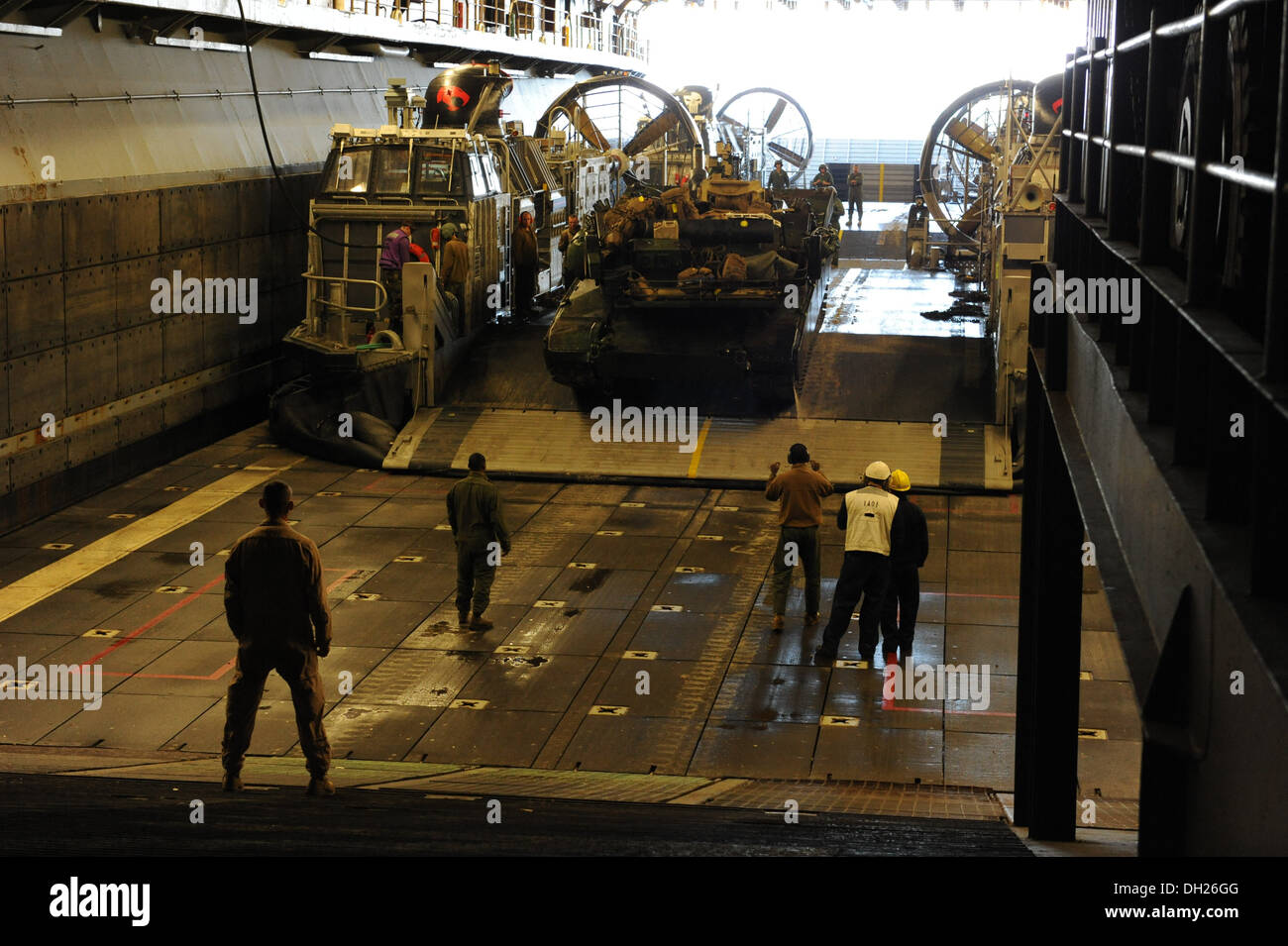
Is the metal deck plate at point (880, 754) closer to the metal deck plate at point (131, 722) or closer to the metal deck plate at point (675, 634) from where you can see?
the metal deck plate at point (675, 634)

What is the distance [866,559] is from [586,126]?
1948cm

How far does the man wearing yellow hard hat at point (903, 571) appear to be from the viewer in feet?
32.7

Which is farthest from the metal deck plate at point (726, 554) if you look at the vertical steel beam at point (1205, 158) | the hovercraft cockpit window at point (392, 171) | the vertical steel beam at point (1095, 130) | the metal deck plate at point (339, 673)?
the vertical steel beam at point (1205, 158)

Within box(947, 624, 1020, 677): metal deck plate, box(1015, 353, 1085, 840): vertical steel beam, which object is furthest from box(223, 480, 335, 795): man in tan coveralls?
box(947, 624, 1020, 677): metal deck plate

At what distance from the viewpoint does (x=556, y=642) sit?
418 inches

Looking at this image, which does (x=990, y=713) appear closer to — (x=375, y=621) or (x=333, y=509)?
(x=375, y=621)

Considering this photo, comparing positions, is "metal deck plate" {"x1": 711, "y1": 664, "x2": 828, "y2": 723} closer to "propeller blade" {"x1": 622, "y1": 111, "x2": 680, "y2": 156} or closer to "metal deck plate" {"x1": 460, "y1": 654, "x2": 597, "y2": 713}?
"metal deck plate" {"x1": 460, "y1": 654, "x2": 597, "y2": 713}

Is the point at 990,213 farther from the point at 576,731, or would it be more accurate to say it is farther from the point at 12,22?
the point at 576,731

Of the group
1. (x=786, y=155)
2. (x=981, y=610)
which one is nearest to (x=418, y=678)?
(x=981, y=610)

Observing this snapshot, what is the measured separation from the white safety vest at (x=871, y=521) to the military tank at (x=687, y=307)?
6169 mm

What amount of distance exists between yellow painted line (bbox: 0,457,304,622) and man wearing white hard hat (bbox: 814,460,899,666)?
245 inches
